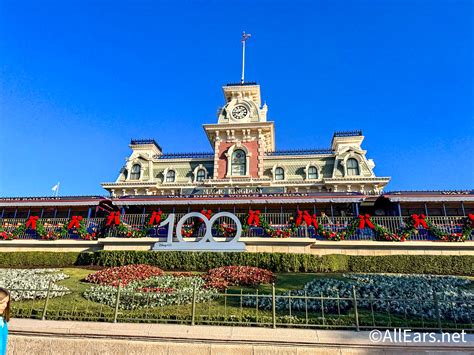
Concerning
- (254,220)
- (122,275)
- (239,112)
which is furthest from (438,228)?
(239,112)

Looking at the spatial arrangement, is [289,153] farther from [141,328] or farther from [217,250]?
[141,328]

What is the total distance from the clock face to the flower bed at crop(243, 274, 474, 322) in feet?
74.4

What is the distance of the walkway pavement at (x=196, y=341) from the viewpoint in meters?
5.98

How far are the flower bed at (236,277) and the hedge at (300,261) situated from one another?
69.9 inches

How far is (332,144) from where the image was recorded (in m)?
33.8

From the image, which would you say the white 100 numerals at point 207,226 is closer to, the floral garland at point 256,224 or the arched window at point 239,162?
the floral garland at point 256,224

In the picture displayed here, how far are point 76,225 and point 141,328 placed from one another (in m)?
14.5

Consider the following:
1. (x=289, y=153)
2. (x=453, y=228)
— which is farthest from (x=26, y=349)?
(x=289, y=153)

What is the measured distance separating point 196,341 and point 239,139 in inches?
1051

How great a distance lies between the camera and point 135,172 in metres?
32.7

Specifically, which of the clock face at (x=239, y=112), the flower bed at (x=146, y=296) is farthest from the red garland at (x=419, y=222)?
the clock face at (x=239, y=112)

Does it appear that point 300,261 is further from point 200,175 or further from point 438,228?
point 200,175

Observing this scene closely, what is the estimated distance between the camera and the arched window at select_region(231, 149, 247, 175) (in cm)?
3080

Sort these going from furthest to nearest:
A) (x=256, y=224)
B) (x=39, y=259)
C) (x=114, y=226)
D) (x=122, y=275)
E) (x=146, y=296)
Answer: (x=114, y=226), (x=256, y=224), (x=39, y=259), (x=122, y=275), (x=146, y=296)
